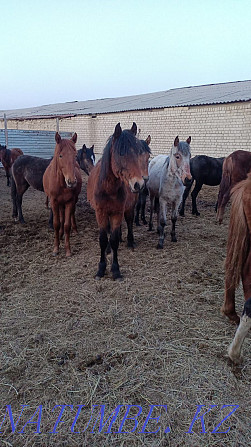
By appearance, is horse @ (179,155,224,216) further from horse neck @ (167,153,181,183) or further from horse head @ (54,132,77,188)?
horse head @ (54,132,77,188)

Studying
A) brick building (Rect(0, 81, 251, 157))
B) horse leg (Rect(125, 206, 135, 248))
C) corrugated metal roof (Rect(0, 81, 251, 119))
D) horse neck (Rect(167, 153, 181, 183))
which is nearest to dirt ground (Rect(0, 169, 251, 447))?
horse leg (Rect(125, 206, 135, 248))

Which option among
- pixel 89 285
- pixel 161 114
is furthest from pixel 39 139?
pixel 89 285

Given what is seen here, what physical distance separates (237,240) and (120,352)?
1.36m

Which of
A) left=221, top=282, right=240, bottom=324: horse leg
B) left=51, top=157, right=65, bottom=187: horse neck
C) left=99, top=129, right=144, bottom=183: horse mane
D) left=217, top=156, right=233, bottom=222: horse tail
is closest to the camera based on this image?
left=221, top=282, right=240, bottom=324: horse leg

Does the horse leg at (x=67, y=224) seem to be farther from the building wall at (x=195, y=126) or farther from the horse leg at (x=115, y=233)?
the building wall at (x=195, y=126)

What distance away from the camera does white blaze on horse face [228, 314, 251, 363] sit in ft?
6.47

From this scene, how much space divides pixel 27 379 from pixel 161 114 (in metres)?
15.6

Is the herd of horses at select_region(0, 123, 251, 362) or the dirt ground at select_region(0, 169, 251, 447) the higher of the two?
the herd of horses at select_region(0, 123, 251, 362)

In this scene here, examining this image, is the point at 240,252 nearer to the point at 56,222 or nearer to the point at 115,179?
the point at 115,179

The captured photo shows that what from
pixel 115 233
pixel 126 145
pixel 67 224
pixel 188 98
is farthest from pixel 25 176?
pixel 188 98

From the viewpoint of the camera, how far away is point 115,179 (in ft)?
11.6

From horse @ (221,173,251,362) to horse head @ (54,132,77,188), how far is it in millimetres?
2471

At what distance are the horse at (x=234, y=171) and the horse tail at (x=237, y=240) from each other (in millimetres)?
4305

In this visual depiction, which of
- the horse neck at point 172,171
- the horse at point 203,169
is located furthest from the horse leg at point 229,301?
the horse at point 203,169
